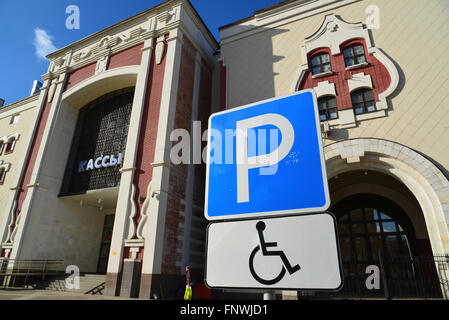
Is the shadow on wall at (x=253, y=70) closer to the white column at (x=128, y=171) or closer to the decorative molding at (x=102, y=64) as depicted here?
the white column at (x=128, y=171)

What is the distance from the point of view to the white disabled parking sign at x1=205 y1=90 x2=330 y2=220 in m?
1.48

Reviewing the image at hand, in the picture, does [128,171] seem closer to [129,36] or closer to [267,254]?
[129,36]

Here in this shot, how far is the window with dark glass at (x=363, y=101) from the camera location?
10.4 metres

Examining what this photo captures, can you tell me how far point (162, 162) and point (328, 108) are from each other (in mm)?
7484

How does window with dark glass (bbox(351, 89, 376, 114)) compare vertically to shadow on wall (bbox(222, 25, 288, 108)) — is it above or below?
below

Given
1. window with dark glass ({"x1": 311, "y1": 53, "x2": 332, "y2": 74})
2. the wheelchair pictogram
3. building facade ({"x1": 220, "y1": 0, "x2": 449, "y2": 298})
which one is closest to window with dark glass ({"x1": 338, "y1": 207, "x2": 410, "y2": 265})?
building facade ({"x1": 220, "y1": 0, "x2": 449, "y2": 298})

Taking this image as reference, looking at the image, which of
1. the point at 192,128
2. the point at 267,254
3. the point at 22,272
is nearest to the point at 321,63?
the point at 192,128

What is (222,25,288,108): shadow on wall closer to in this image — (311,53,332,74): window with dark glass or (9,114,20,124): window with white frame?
(311,53,332,74): window with dark glass

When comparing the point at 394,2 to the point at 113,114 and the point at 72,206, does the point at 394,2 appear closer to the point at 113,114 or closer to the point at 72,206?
the point at 113,114

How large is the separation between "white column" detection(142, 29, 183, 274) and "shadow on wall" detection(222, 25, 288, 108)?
114 inches

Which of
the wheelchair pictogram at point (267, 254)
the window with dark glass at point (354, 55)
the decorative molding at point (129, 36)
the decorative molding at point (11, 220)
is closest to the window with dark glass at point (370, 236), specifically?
the window with dark glass at point (354, 55)

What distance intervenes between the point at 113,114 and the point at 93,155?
2.76 meters

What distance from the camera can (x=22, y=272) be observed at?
494 inches

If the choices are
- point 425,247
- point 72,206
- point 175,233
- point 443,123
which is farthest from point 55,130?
point 425,247
